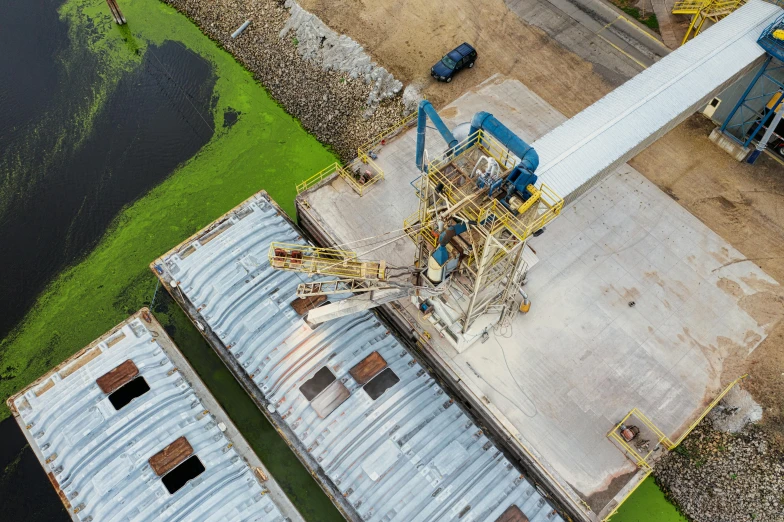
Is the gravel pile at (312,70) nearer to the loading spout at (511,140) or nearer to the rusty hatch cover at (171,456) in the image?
the loading spout at (511,140)

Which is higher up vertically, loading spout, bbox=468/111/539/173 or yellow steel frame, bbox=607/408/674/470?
loading spout, bbox=468/111/539/173

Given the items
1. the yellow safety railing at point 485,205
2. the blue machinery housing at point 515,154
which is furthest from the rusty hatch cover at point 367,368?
the blue machinery housing at point 515,154

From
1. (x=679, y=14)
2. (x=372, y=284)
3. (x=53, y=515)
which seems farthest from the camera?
(x=679, y=14)

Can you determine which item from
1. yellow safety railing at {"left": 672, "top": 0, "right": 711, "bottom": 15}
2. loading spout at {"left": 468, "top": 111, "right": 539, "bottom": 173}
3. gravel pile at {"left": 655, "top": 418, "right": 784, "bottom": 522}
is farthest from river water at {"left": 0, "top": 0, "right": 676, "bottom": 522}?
yellow safety railing at {"left": 672, "top": 0, "right": 711, "bottom": 15}

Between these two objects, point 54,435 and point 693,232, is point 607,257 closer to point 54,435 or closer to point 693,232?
point 693,232

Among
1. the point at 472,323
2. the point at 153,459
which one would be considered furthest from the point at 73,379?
the point at 472,323

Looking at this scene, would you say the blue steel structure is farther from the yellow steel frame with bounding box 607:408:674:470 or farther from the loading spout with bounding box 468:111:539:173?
the yellow steel frame with bounding box 607:408:674:470

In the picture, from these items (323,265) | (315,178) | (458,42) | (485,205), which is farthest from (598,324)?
(458,42)

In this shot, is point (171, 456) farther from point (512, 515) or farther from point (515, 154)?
point (515, 154)
